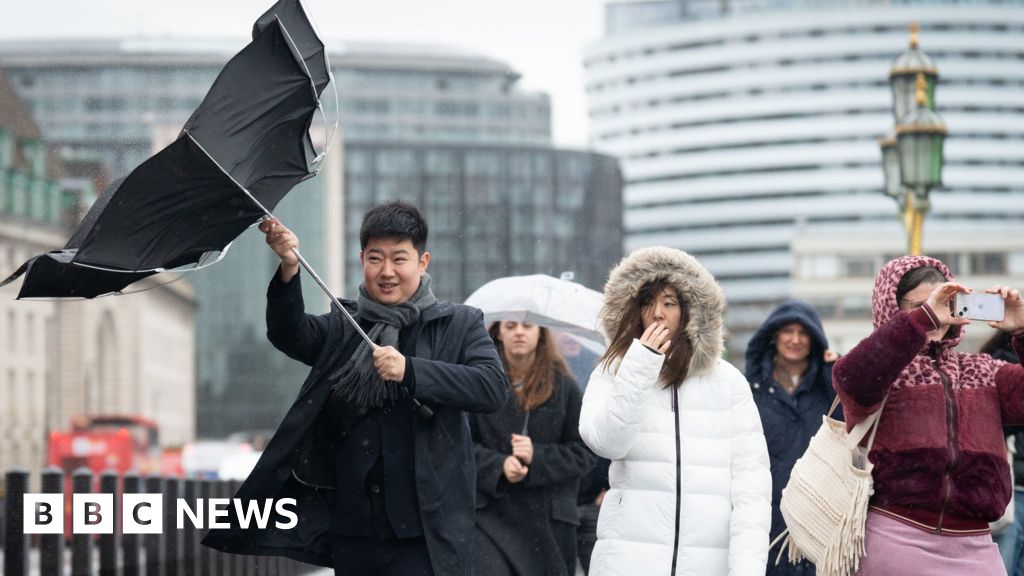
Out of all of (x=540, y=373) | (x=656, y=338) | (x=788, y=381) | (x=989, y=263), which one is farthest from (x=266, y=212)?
(x=989, y=263)

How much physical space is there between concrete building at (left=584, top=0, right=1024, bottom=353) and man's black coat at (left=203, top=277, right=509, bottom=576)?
15156 centimetres

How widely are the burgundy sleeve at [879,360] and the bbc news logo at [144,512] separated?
1769mm

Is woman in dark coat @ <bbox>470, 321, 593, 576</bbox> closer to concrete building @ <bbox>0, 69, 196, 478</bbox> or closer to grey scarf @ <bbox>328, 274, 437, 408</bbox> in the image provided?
grey scarf @ <bbox>328, 274, 437, 408</bbox>

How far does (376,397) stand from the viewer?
5145 millimetres

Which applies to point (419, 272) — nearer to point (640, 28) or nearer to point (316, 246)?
point (316, 246)

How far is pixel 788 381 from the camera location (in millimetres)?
8352

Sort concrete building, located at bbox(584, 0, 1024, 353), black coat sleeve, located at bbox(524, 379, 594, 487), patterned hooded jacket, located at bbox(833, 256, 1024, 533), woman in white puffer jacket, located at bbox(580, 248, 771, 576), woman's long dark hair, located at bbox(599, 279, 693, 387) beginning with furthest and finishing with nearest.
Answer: concrete building, located at bbox(584, 0, 1024, 353)
black coat sleeve, located at bbox(524, 379, 594, 487)
woman's long dark hair, located at bbox(599, 279, 693, 387)
woman in white puffer jacket, located at bbox(580, 248, 771, 576)
patterned hooded jacket, located at bbox(833, 256, 1024, 533)

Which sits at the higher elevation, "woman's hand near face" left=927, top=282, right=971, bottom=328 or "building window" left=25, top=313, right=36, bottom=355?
"woman's hand near face" left=927, top=282, right=971, bottom=328

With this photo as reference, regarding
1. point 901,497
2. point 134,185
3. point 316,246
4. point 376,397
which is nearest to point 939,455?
point 901,497

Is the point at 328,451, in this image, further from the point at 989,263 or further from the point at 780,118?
the point at 780,118

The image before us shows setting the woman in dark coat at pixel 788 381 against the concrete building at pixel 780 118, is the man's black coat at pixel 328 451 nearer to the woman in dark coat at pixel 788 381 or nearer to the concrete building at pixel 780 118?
the woman in dark coat at pixel 788 381

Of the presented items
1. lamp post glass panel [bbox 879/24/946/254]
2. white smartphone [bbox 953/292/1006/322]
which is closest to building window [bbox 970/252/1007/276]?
lamp post glass panel [bbox 879/24/946/254]

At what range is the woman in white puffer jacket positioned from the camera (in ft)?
18.1

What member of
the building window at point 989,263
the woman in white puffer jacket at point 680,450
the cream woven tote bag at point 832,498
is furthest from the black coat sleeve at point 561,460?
the building window at point 989,263
